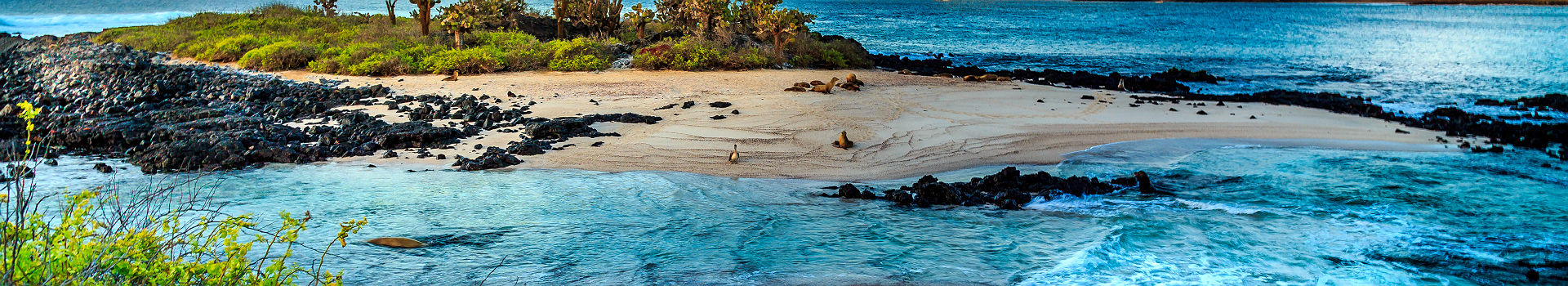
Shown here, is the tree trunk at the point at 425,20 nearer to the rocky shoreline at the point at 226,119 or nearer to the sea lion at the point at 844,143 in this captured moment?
the rocky shoreline at the point at 226,119

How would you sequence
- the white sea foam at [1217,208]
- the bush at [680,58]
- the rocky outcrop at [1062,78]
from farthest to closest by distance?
the bush at [680,58] < the rocky outcrop at [1062,78] < the white sea foam at [1217,208]

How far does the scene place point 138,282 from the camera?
9.42 ft

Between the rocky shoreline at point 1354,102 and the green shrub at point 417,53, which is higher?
the green shrub at point 417,53

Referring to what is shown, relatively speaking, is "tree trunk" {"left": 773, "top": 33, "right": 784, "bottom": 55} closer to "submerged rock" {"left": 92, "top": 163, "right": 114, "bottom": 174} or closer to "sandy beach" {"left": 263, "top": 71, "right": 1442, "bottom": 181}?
"sandy beach" {"left": 263, "top": 71, "right": 1442, "bottom": 181}

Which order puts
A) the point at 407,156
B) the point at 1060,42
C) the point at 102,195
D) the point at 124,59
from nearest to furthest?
the point at 102,195
the point at 407,156
the point at 124,59
the point at 1060,42

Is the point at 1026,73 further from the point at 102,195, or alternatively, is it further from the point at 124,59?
the point at 124,59

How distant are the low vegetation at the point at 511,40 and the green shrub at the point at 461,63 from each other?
0.02 meters

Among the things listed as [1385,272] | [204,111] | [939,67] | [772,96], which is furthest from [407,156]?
[939,67]

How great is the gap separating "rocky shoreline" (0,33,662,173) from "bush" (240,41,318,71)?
2.44 ft

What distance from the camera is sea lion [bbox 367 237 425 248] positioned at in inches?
222

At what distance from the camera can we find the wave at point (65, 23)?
86.7 ft

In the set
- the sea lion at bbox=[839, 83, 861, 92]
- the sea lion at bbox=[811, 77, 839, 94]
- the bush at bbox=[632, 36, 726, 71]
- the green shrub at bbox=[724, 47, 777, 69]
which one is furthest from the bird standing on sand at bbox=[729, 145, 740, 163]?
the green shrub at bbox=[724, 47, 777, 69]

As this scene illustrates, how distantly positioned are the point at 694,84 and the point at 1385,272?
9.36 metres

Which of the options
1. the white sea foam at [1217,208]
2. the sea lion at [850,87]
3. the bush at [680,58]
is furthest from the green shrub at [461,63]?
the white sea foam at [1217,208]
